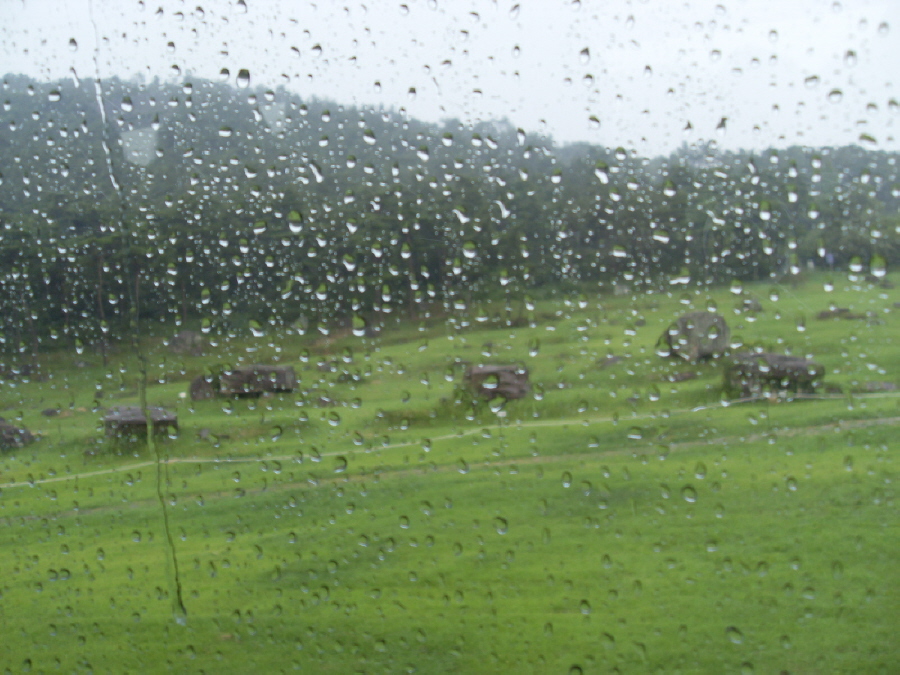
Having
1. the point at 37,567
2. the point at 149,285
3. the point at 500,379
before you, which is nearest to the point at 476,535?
the point at 500,379

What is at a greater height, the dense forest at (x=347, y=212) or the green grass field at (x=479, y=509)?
the dense forest at (x=347, y=212)

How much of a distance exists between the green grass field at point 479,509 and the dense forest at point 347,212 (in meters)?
0.12

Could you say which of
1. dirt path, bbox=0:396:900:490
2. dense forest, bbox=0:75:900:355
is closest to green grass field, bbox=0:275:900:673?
dirt path, bbox=0:396:900:490

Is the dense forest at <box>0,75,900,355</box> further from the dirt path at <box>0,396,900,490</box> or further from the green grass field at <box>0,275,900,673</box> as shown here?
the dirt path at <box>0,396,900,490</box>

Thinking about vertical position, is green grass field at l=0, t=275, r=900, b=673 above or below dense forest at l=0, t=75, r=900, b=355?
below

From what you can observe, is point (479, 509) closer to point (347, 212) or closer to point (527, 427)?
point (527, 427)

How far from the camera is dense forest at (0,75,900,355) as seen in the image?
6.59 ft

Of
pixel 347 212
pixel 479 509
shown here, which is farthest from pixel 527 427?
pixel 347 212

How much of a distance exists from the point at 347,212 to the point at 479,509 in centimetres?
104

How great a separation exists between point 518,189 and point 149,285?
4.28 ft

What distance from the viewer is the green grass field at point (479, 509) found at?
1904mm

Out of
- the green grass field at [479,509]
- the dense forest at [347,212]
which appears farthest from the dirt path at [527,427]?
the dense forest at [347,212]

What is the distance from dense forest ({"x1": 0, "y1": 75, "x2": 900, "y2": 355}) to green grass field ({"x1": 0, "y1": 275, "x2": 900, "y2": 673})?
0.12 metres

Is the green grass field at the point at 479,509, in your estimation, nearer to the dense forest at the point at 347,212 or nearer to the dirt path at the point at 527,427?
the dirt path at the point at 527,427
